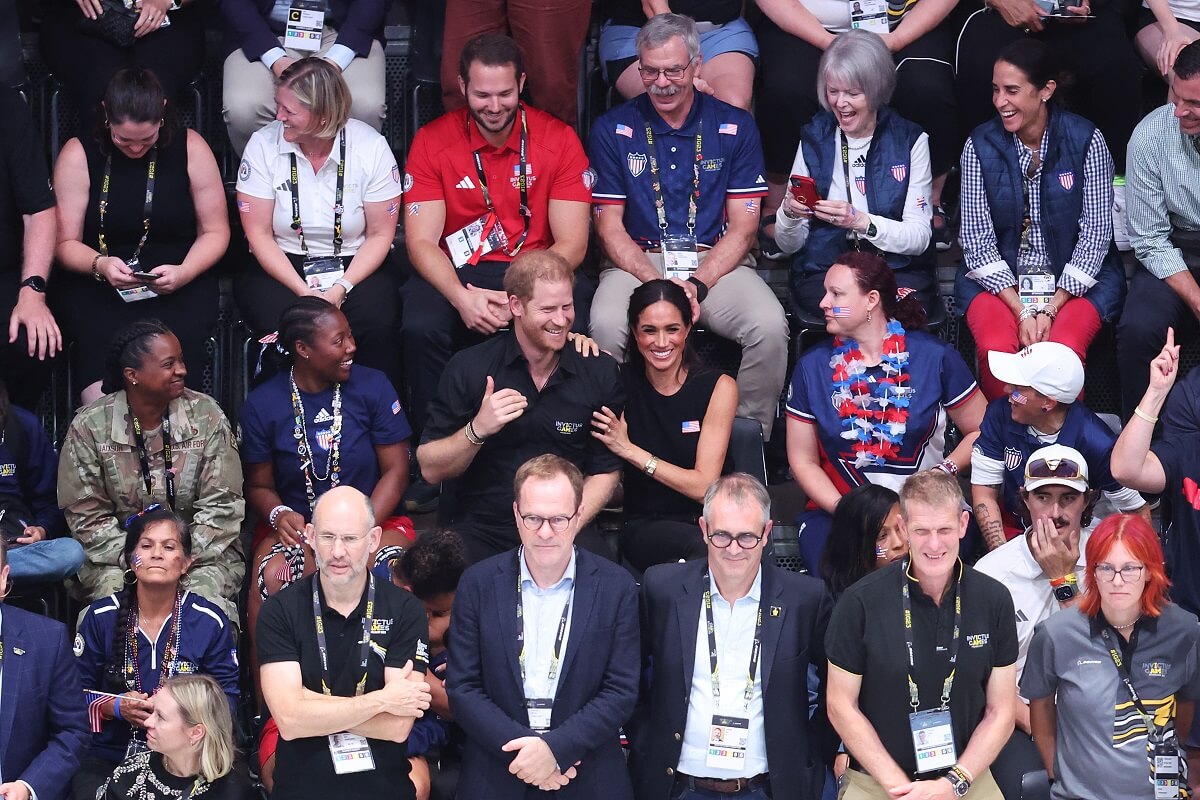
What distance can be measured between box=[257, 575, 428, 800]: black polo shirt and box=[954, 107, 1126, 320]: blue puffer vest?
2.82m

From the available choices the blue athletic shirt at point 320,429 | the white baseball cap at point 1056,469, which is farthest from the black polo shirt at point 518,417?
the white baseball cap at point 1056,469

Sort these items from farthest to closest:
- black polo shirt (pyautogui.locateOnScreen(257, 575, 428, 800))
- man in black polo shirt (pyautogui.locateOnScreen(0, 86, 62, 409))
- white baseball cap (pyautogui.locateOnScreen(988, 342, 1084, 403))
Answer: man in black polo shirt (pyautogui.locateOnScreen(0, 86, 62, 409)), white baseball cap (pyautogui.locateOnScreen(988, 342, 1084, 403)), black polo shirt (pyautogui.locateOnScreen(257, 575, 428, 800))

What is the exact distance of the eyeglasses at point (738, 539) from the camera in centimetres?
448

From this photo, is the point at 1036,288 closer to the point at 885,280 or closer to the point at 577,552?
the point at 885,280

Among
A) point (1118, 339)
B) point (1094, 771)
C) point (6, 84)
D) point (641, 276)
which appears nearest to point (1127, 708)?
point (1094, 771)

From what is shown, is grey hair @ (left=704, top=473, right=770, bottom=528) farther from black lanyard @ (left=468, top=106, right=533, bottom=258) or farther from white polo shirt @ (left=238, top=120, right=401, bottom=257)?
white polo shirt @ (left=238, top=120, right=401, bottom=257)

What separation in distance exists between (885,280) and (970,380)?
1.50 ft

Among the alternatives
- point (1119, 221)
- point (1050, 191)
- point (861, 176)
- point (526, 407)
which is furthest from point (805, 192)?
point (526, 407)

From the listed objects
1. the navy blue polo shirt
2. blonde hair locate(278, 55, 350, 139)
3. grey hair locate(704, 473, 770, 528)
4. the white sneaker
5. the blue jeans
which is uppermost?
blonde hair locate(278, 55, 350, 139)

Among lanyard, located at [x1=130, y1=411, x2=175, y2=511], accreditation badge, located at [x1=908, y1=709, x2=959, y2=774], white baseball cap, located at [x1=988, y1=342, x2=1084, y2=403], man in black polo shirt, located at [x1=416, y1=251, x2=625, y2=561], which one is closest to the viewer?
accreditation badge, located at [x1=908, y1=709, x2=959, y2=774]

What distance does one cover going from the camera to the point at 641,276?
6.23 meters

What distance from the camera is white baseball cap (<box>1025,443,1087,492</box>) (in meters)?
5.09

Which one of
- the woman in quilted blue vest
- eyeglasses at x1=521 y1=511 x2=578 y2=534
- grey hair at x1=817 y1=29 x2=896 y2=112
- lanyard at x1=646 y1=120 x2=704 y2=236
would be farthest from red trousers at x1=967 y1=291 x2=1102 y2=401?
eyeglasses at x1=521 y1=511 x2=578 y2=534

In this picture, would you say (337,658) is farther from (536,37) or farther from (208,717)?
(536,37)
